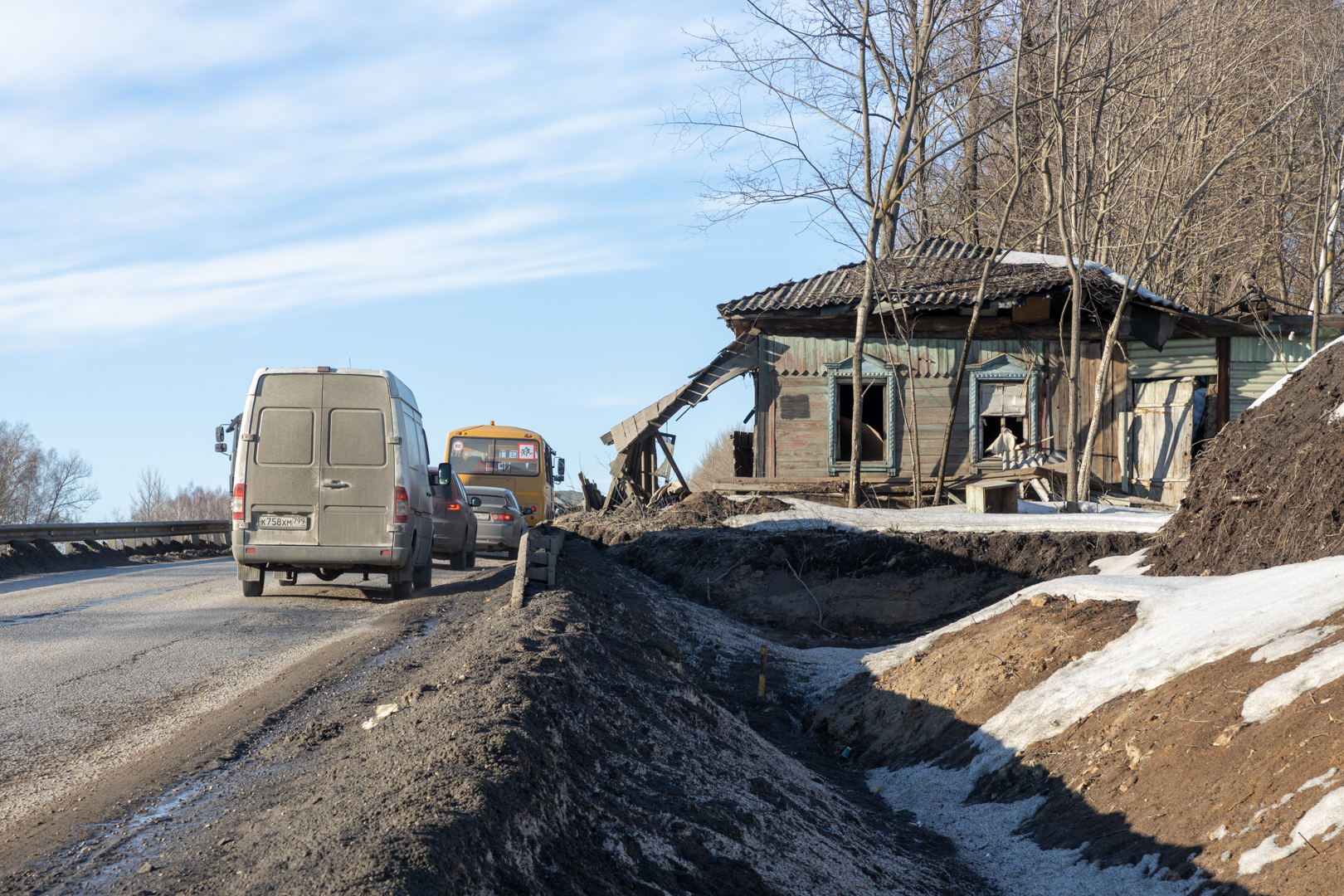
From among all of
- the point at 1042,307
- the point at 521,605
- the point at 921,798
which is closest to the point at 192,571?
the point at 521,605

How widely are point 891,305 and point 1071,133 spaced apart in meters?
6.56

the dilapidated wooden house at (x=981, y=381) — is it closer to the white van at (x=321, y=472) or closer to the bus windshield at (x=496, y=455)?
the bus windshield at (x=496, y=455)

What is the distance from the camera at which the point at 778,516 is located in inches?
638

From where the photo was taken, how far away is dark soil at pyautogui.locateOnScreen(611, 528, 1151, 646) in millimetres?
13469

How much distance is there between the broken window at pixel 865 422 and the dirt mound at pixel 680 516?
3.31 m

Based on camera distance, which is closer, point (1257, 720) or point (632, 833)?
point (632, 833)

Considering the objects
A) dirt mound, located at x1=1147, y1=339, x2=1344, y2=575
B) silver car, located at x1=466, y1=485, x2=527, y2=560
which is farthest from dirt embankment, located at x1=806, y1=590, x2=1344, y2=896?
silver car, located at x1=466, y1=485, x2=527, y2=560

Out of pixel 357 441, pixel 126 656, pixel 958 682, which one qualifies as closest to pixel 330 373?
pixel 357 441

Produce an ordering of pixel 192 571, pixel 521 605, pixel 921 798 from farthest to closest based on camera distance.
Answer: pixel 192 571, pixel 521 605, pixel 921 798

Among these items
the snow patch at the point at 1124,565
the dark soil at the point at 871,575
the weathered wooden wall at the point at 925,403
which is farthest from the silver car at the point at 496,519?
the snow patch at the point at 1124,565

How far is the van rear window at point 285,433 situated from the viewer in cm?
1095

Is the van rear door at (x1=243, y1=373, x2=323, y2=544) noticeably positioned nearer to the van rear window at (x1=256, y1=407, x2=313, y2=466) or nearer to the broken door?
the van rear window at (x1=256, y1=407, x2=313, y2=466)

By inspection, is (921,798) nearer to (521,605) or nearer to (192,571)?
(521,605)

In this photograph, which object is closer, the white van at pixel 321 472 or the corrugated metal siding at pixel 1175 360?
the white van at pixel 321 472
